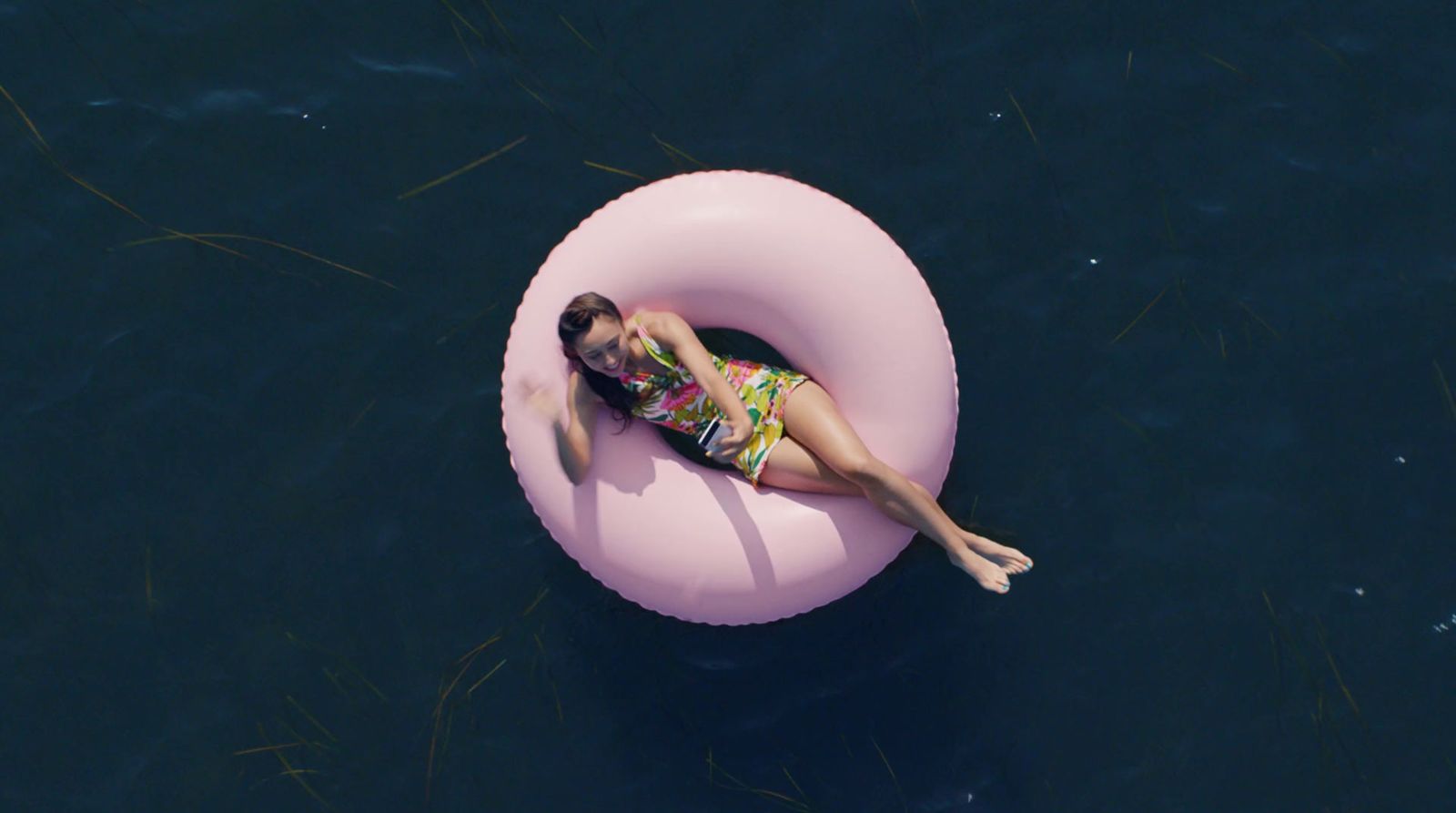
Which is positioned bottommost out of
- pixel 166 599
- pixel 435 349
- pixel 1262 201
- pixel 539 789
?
pixel 539 789

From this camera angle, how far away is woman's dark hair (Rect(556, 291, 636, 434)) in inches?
170

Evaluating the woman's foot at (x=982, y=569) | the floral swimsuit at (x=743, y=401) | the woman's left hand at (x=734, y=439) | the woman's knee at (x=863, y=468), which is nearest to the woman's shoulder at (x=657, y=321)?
the floral swimsuit at (x=743, y=401)

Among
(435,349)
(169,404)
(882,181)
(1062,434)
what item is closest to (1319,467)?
(1062,434)

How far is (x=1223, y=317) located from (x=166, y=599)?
4.85 metres

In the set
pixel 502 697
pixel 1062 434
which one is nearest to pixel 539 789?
pixel 502 697

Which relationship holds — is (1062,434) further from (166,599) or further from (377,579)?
(166,599)

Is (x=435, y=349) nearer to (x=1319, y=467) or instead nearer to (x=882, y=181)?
(x=882, y=181)

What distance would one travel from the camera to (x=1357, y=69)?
5.61 metres

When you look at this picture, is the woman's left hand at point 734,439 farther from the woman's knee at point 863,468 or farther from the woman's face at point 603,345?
the woman's face at point 603,345

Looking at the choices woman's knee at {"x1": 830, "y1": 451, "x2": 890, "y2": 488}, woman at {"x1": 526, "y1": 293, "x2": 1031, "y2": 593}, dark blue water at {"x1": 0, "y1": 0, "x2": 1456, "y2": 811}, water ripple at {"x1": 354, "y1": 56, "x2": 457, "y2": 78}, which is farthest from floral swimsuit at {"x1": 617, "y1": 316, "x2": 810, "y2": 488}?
water ripple at {"x1": 354, "y1": 56, "x2": 457, "y2": 78}

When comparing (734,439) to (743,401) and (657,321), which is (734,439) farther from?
(657,321)

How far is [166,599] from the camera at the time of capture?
18.0 feet

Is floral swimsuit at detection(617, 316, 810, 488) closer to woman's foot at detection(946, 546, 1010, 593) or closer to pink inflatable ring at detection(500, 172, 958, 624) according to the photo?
pink inflatable ring at detection(500, 172, 958, 624)

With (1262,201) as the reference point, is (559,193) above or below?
below
